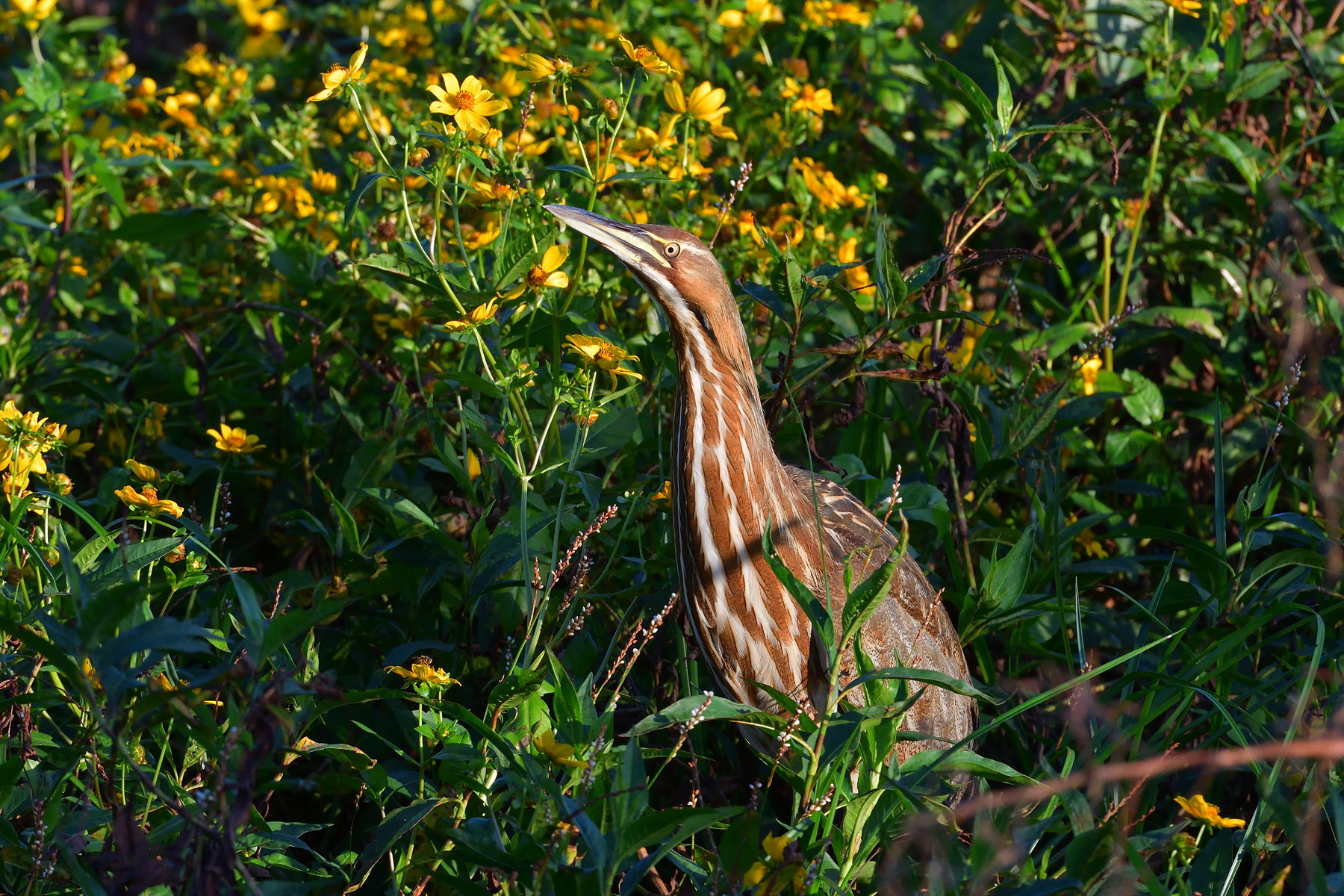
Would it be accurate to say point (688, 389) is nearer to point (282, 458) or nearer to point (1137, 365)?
point (282, 458)

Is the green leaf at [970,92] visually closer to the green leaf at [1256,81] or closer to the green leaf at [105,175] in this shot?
the green leaf at [1256,81]

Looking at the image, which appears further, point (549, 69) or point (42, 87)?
point (42, 87)

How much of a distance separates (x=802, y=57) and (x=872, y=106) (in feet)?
1.10

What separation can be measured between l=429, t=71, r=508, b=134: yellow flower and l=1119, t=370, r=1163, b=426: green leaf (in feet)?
6.35

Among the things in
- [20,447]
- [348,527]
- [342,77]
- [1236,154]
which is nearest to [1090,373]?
[1236,154]

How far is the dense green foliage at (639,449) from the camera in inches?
76.0

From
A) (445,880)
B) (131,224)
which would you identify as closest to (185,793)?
(445,880)

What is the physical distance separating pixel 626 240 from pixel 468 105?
0.39m

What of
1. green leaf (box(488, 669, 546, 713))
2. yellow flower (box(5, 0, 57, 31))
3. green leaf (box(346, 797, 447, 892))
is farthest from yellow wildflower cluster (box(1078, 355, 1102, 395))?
yellow flower (box(5, 0, 57, 31))

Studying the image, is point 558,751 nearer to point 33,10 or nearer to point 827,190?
point 827,190

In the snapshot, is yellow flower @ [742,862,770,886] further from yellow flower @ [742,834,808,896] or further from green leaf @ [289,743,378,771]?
green leaf @ [289,743,378,771]

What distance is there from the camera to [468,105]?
2375 mm

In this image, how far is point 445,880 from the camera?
6.56ft

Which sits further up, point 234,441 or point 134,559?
point 134,559
